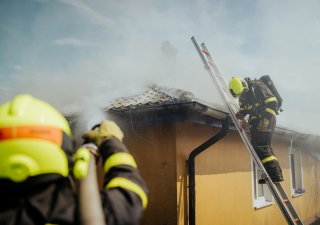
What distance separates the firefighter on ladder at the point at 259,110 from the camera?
13.7 feet

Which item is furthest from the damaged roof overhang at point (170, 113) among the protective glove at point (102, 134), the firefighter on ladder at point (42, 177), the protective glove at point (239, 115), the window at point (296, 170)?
the window at point (296, 170)

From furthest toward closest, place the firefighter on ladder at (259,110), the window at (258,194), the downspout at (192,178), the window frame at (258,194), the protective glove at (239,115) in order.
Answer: the window at (258,194)
the window frame at (258,194)
the downspout at (192,178)
the protective glove at (239,115)
the firefighter on ladder at (259,110)

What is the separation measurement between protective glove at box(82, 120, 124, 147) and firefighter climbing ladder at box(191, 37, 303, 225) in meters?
2.86

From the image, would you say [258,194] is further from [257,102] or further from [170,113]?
[170,113]

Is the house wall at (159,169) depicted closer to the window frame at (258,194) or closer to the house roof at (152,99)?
the house roof at (152,99)

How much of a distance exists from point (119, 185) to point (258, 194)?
7022mm

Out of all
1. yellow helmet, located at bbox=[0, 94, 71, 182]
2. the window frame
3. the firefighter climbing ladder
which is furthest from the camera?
the window frame

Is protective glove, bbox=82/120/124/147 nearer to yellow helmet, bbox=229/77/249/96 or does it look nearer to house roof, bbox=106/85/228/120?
house roof, bbox=106/85/228/120

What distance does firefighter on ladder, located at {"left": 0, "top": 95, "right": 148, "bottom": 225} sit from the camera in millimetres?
1160

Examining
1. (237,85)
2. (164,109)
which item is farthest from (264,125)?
(164,109)

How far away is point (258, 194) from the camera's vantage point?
7.46 m

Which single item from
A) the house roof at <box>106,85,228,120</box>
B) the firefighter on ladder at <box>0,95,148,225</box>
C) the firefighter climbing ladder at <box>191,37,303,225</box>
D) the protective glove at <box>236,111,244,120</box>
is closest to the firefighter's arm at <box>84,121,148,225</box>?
the firefighter on ladder at <box>0,95,148,225</box>

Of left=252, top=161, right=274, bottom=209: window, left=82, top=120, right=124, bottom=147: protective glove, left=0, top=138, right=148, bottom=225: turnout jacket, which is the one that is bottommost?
left=252, top=161, right=274, bottom=209: window

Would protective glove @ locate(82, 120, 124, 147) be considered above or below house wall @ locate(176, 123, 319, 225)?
above
